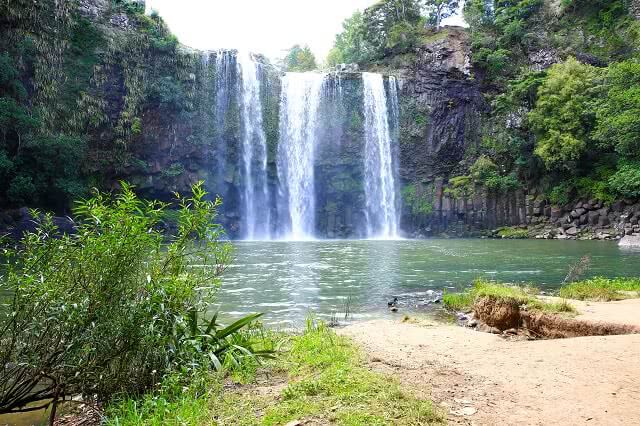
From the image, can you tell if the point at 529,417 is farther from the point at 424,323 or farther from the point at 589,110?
the point at 589,110

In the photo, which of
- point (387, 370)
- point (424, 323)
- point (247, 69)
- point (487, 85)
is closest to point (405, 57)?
point (487, 85)

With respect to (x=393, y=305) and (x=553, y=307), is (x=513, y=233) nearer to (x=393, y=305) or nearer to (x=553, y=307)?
(x=393, y=305)

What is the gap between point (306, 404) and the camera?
126 inches

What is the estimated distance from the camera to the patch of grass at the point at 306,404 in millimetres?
2963

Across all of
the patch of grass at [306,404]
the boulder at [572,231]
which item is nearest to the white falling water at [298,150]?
the boulder at [572,231]

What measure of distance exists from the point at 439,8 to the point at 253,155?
76.8ft

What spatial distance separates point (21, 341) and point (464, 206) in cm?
3412

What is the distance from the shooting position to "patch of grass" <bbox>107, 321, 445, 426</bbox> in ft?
9.72

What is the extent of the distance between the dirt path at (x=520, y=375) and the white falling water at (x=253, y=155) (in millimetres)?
29538

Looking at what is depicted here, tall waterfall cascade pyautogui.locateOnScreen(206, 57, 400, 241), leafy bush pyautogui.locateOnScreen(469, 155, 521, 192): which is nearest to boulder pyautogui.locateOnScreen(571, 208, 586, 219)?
leafy bush pyautogui.locateOnScreen(469, 155, 521, 192)

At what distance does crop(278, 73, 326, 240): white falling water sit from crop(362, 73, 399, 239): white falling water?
4289 mm

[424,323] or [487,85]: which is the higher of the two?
[487,85]

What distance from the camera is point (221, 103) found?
115 ft

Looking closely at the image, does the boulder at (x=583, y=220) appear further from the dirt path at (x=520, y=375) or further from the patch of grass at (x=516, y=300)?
the dirt path at (x=520, y=375)
